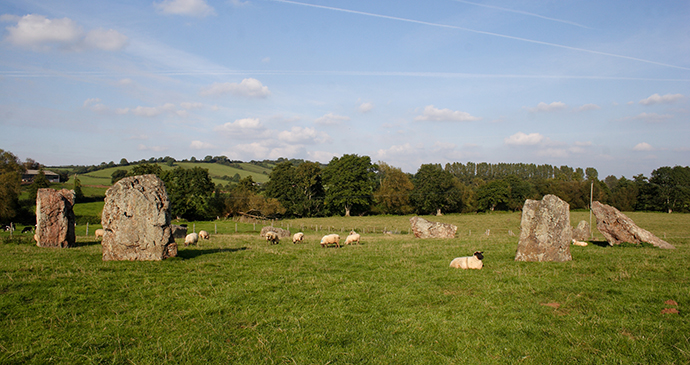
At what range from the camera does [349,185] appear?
7775cm

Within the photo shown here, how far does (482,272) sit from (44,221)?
21809mm

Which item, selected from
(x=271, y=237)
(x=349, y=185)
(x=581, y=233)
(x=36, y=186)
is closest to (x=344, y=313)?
(x=271, y=237)

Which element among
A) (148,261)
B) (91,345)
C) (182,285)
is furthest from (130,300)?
(148,261)

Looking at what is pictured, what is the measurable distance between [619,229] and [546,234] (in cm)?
897

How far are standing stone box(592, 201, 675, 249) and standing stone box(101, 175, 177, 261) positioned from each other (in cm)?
2209

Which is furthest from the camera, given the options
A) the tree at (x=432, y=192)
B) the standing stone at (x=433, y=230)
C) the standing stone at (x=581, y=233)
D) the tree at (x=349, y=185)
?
the tree at (x=432, y=192)

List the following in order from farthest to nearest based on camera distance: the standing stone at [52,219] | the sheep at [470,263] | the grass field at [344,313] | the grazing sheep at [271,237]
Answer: the grazing sheep at [271,237], the standing stone at [52,219], the sheep at [470,263], the grass field at [344,313]

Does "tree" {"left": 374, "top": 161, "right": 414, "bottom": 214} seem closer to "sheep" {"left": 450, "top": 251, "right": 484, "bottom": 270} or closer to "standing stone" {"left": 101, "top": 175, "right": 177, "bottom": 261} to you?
"sheep" {"left": 450, "top": 251, "right": 484, "bottom": 270}

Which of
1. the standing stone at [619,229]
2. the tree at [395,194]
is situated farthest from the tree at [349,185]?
the standing stone at [619,229]

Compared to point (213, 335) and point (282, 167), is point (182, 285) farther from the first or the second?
point (282, 167)

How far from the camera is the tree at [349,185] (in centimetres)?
7769

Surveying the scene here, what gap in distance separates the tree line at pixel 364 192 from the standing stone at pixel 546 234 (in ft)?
189

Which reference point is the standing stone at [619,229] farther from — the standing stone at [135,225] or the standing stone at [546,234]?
the standing stone at [135,225]

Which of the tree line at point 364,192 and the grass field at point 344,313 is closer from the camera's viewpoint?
the grass field at point 344,313
